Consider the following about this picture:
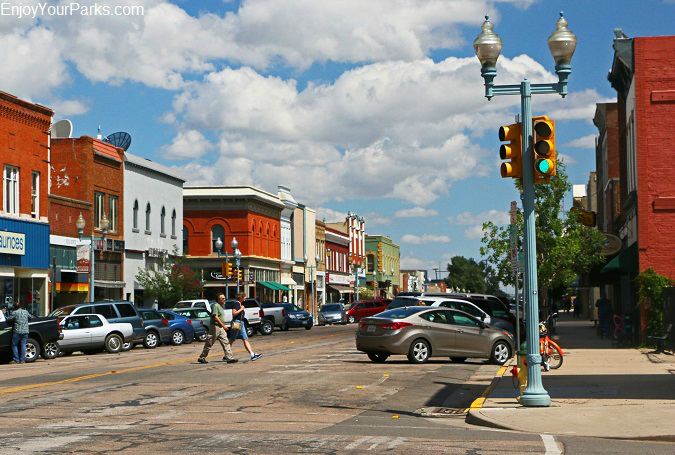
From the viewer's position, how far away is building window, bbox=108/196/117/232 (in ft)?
176

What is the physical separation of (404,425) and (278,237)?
69.8 meters

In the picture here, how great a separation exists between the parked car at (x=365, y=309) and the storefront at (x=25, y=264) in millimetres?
24890

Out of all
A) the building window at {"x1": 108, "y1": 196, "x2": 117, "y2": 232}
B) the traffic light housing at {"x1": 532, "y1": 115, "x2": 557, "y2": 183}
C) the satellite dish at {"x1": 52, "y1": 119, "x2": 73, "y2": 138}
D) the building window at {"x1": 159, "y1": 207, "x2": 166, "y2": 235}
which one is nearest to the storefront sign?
the building window at {"x1": 108, "y1": 196, "x2": 117, "y2": 232}

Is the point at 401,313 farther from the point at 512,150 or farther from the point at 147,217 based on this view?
the point at 147,217

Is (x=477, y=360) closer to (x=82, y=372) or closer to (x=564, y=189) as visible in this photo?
(x=82, y=372)

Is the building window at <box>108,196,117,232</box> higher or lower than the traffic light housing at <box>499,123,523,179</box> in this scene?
higher

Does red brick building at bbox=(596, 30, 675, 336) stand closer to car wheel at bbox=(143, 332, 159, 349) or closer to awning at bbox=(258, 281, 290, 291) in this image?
car wheel at bbox=(143, 332, 159, 349)

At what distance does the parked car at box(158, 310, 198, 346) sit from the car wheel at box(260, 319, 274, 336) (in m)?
8.02

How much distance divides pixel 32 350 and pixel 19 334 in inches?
47.0

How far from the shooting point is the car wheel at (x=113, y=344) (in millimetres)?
33688

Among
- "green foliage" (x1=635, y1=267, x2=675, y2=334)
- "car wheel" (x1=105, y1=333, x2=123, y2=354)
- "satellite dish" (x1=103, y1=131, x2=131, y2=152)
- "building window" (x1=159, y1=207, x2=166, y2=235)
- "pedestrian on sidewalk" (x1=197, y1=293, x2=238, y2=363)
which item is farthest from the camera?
"building window" (x1=159, y1=207, x2=166, y2=235)

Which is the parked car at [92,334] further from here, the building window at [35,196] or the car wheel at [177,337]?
the building window at [35,196]

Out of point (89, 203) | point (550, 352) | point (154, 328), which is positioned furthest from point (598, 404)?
point (89, 203)

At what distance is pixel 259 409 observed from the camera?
1528 cm
